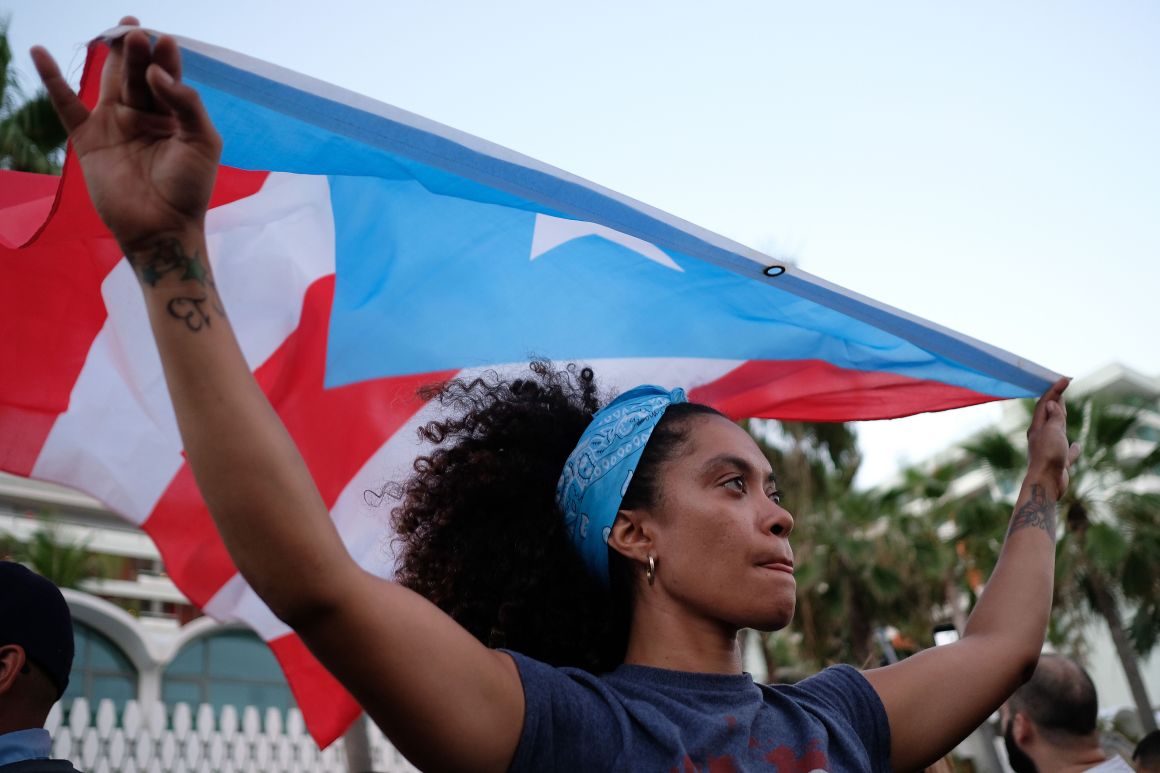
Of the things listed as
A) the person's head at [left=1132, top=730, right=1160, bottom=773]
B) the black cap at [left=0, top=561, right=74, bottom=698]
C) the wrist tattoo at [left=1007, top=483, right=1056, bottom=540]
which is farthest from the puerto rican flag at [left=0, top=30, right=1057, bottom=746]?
the person's head at [left=1132, top=730, right=1160, bottom=773]

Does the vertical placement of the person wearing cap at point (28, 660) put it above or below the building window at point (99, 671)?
above

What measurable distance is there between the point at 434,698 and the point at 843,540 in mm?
19998

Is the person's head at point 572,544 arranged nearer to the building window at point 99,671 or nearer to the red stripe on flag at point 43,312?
the red stripe on flag at point 43,312

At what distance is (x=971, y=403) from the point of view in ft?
10.3

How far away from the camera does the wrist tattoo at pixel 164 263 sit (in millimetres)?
1298

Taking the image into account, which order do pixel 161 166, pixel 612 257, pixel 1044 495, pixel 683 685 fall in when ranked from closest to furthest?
pixel 161 166 → pixel 683 685 → pixel 1044 495 → pixel 612 257

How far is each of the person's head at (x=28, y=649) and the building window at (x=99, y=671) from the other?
11515 mm

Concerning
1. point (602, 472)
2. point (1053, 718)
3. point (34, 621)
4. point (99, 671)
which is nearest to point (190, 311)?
point (602, 472)

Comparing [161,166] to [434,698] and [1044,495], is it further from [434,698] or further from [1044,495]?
[1044,495]

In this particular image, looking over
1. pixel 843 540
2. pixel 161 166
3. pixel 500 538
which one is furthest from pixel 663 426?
pixel 843 540

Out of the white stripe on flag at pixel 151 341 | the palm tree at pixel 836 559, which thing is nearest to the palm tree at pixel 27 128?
the white stripe on flag at pixel 151 341

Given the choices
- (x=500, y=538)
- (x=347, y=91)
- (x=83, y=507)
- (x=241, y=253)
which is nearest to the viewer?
(x=347, y=91)

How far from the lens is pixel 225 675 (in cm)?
1469

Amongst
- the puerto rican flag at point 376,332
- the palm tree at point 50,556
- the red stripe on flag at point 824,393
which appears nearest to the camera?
the puerto rican flag at point 376,332
